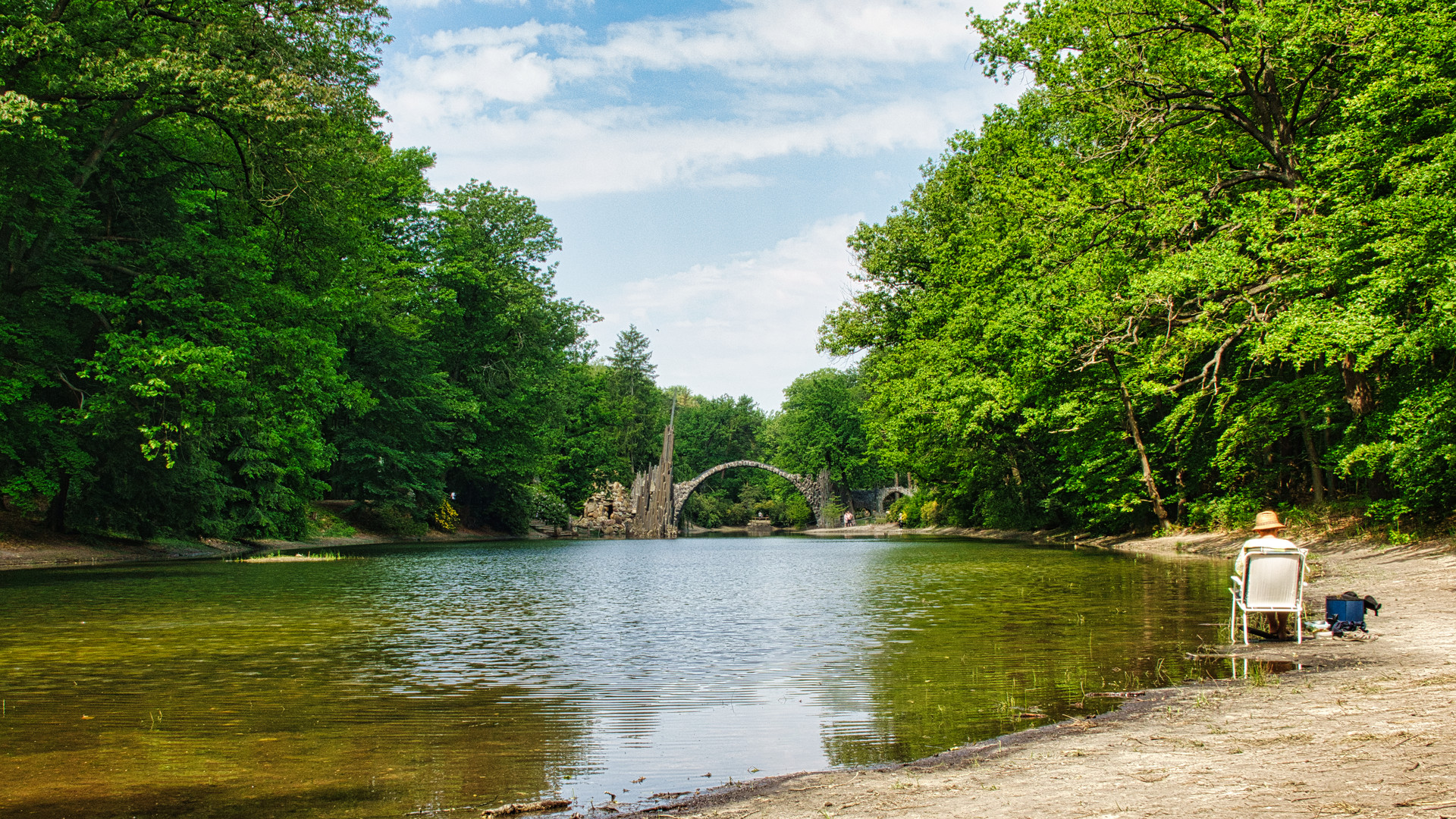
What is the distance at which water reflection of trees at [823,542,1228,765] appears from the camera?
653cm

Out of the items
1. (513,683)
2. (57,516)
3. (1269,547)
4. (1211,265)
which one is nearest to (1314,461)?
(1211,265)

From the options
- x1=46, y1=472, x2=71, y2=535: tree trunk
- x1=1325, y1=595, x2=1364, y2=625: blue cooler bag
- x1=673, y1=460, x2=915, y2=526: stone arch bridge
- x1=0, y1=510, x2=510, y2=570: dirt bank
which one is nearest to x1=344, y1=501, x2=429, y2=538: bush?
x1=0, y1=510, x2=510, y2=570: dirt bank

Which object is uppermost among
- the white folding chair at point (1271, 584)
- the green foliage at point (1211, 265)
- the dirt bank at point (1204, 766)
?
the green foliage at point (1211, 265)

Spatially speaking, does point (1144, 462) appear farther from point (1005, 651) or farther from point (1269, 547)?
point (1005, 651)

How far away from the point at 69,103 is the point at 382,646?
50.5ft

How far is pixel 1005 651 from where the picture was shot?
955cm

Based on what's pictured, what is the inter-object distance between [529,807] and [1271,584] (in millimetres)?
7234

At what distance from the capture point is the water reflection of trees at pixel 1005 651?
6527 millimetres

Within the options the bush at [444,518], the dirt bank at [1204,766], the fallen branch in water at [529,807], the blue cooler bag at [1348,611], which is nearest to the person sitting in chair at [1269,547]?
the blue cooler bag at [1348,611]

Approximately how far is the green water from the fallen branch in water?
19cm

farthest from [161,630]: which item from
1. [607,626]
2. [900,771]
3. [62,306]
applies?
[62,306]

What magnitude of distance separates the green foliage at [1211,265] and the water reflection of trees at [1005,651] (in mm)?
4798

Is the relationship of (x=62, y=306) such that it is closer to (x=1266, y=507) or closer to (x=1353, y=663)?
(x=1353, y=663)

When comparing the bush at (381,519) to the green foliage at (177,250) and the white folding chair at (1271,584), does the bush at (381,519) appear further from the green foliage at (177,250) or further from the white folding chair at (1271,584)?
the white folding chair at (1271,584)
